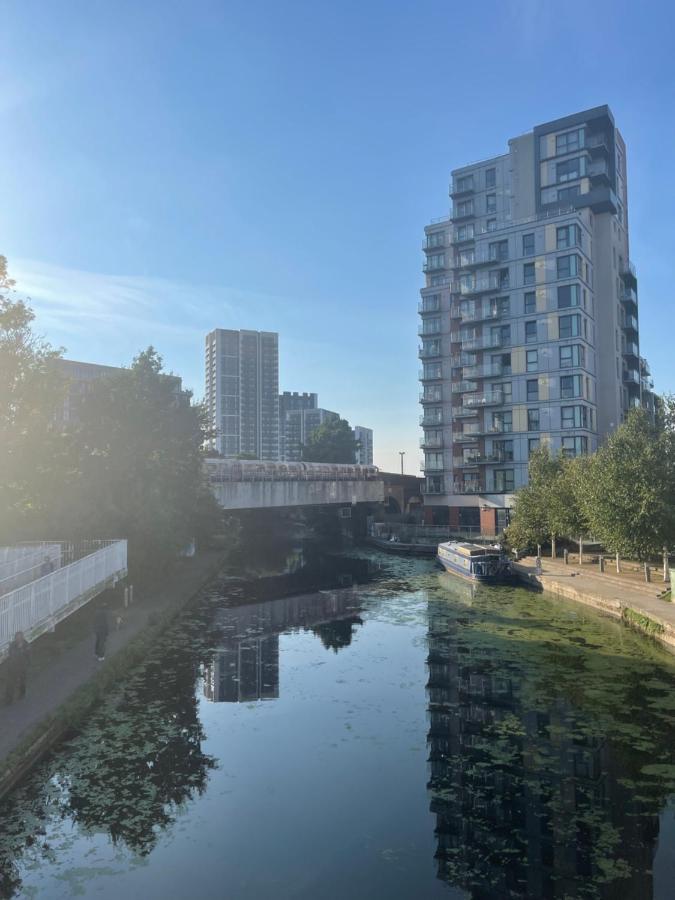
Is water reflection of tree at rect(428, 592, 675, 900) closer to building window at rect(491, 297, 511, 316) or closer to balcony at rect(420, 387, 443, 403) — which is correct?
building window at rect(491, 297, 511, 316)

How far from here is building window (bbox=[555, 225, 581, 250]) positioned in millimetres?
68500

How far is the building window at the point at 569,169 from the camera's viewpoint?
72.9 metres

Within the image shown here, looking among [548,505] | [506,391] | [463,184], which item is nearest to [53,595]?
[548,505]

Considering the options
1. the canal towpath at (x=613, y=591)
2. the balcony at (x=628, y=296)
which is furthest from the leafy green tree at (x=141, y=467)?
the balcony at (x=628, y=296)

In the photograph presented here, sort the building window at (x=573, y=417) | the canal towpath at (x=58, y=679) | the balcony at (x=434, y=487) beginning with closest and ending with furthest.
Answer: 1. the canal towpath at (x=58, y=679)
2. the building window at (x=573, y=417)
3. the balcony at (x=434, y=487)

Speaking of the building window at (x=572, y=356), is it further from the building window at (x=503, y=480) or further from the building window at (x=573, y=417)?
the building window at (x=503, y=480)

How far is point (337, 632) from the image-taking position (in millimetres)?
33062

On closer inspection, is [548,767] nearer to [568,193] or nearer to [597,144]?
[568,193]

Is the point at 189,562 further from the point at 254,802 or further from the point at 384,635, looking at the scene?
the point at 254,802

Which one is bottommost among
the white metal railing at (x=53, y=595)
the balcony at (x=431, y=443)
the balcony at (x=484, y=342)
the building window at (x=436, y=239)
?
the white metal railing at (x=53, y=595)

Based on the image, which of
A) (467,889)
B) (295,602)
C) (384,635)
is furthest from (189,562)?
(467,889)

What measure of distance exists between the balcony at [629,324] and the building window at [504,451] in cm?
2134

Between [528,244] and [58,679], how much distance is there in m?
65.0

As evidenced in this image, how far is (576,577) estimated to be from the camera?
41.8 meters
